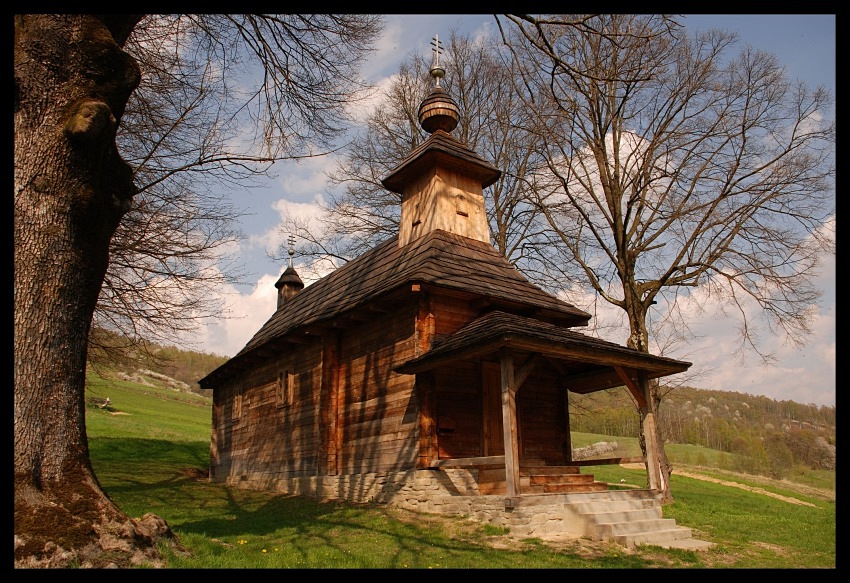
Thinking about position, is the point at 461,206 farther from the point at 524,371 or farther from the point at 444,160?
the point at 524,371

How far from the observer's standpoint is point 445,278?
1204 centimetres

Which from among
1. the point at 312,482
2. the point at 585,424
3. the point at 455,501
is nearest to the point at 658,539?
the point at 455,501

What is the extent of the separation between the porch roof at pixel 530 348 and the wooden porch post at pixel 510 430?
0.34m

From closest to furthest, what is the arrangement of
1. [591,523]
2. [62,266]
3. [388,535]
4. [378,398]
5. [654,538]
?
1. [62,266]
2. [388,535]
3. [591,523]
4. [654,538]
5. [378,398]

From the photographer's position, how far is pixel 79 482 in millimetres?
5570

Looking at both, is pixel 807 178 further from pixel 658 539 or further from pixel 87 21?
pixel 87 21

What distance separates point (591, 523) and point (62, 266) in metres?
7.76

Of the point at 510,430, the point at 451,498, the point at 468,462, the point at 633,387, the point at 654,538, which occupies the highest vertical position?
the point at 633,387

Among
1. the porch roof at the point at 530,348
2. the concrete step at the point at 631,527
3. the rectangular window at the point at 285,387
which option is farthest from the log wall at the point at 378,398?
the concrete step at the point at 631,527

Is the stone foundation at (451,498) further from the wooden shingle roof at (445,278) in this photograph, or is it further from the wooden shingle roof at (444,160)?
the wooden shingle roof at (444,160)

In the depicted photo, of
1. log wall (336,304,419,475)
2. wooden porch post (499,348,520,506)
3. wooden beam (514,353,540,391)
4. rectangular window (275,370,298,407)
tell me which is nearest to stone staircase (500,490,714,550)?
wooden porch post (499,348,520,506)

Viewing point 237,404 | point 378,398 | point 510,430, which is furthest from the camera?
point 237,404

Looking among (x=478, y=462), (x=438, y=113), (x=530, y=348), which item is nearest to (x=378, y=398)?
(x=478, y=462)

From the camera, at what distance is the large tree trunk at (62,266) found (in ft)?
17.6
